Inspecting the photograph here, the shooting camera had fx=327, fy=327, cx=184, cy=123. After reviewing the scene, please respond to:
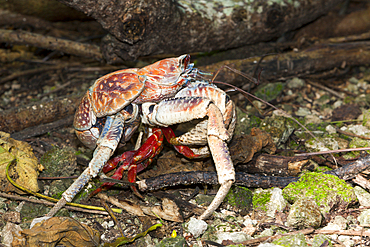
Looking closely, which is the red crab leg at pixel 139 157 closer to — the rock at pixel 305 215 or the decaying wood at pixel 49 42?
the rock at pixel 305 215

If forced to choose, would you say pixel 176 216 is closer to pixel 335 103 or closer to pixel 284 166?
pixel 284 166

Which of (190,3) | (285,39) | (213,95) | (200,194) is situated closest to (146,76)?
(213,95)

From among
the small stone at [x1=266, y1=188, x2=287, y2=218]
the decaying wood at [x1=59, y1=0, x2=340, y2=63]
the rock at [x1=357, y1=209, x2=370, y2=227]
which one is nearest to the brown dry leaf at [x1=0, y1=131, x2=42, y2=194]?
the decaying wood at [x1=59, y1=0, x2=340, y2=63]

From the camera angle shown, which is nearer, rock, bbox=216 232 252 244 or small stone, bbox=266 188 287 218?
rock, bbox=216 232 252 244

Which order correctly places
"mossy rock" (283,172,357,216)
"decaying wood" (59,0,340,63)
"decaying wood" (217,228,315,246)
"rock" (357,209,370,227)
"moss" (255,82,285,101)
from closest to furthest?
"decaying wood" (217,228,315,246) < "rock" (357,209,370,227) < "mossy rock" (283,172,357,216) < "decaying wood" (59,0,340,63) < "moss" (255,82,285,101)

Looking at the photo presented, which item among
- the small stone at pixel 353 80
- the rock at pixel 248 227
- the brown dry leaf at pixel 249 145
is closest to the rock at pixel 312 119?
the brown dry leaf at pixel 249 145

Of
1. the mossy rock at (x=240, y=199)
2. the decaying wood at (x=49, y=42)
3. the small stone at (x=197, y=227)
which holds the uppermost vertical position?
the decaying wood at (x=49, y=42)

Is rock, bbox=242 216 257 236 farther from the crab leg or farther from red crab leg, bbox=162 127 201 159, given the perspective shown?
the crab leg
